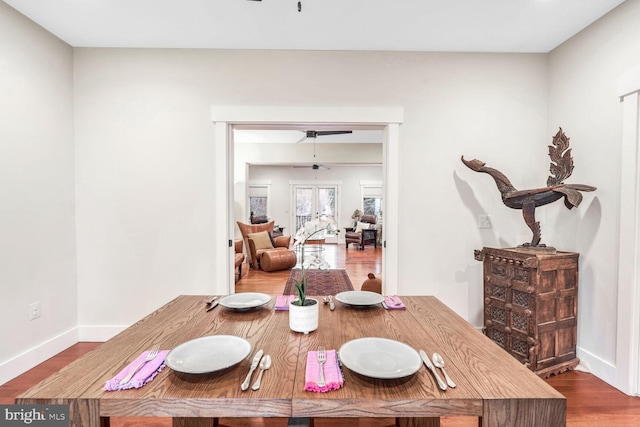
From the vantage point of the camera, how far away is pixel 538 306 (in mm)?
2129

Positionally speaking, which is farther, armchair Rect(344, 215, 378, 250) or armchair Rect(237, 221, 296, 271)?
armchair Rect(344, 215, 378, 250)

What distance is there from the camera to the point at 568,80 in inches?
99.0

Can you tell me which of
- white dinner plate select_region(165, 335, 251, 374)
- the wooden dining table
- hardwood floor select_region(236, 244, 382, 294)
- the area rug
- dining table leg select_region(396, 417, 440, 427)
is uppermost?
white dinner plate select_region(165, 335, 251, 374)

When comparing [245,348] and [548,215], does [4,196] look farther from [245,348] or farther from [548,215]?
[548,215]

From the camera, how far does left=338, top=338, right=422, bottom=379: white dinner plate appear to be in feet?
2.89

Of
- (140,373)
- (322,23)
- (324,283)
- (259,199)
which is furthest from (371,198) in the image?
(140,373)

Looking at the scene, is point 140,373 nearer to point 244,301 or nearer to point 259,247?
point 244,301

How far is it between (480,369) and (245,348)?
28.8 inches

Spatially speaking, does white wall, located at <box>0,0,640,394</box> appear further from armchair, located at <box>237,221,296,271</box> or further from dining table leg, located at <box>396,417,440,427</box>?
armchair, located at <box>237,221,296,271</box>

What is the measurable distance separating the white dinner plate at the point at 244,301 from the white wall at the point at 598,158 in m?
2.39

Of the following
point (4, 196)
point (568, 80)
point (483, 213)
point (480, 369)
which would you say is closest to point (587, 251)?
point (483, 213)

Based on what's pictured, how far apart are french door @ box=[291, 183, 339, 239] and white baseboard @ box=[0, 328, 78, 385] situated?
783 centimetres

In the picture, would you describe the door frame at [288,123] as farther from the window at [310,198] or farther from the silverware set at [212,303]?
the window at [310,198]

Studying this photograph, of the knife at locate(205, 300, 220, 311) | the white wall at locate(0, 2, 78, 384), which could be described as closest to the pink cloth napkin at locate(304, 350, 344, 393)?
the knife at locate(205, 300, 220, 311)
